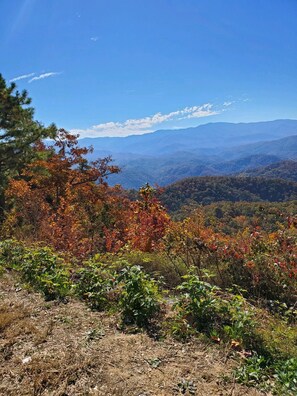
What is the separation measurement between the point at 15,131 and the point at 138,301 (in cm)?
1083

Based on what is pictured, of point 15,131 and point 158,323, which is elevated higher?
point 15,131

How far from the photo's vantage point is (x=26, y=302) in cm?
455

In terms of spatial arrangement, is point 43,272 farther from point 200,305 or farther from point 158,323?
point 200,305

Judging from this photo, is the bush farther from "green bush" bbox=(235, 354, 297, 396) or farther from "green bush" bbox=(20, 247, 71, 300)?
"green bush" bbox=(235, 354, 297, 396)

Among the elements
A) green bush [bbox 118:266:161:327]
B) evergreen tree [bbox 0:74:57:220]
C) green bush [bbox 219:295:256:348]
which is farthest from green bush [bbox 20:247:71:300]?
evergreen tree [bbox 0:74:57:220]

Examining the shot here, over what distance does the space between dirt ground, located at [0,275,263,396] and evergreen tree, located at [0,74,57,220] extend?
33.1ft

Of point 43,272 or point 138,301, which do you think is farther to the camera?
point 43,272

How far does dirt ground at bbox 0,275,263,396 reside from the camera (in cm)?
279

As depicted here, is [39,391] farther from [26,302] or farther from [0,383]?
[26,302]

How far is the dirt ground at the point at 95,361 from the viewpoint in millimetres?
2785

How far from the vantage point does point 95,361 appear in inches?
124

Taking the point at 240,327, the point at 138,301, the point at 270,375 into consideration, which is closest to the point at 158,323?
the point at 138,301

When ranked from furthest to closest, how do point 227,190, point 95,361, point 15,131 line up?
point 227,190 → point 15,131 → point 95,361

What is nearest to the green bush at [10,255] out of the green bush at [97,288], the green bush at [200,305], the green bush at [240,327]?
the green bush at [97,288]
